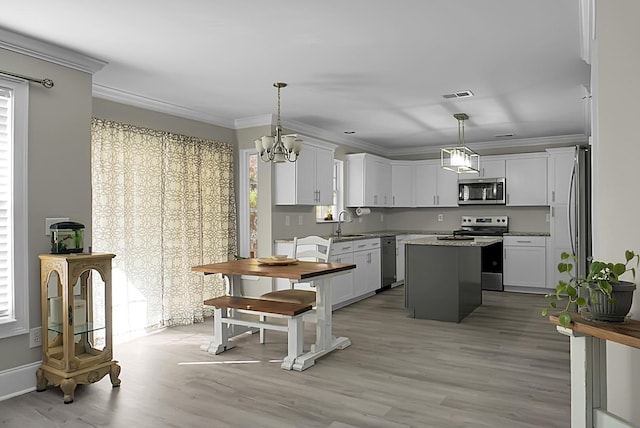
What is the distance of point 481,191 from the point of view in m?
7.65

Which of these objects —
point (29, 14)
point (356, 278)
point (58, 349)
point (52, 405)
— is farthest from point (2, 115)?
point (356, 278)

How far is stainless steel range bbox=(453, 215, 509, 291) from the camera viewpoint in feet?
23.7

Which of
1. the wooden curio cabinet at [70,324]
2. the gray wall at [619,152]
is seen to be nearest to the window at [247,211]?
Answer: the wooden curio cabinet at [70,324]

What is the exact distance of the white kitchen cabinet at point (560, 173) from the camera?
6.87 meters

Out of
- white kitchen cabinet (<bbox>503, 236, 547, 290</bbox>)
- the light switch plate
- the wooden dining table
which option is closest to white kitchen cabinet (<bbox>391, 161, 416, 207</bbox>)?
white kitchen cabinet (<bbox>503, 236, 547, 290</bbox>)

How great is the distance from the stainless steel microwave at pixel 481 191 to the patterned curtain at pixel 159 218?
414cm

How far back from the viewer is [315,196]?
6.11 meters

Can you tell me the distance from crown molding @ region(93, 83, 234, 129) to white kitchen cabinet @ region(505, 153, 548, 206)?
4550 millimetres

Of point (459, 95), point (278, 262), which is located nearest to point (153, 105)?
point (278, 262)

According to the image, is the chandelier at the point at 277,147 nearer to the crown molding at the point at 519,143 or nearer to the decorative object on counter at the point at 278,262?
the decorative object on counter at the point at 278,262

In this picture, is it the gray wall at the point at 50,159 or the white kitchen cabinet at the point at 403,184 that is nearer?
the gray wall at the point at 50,159

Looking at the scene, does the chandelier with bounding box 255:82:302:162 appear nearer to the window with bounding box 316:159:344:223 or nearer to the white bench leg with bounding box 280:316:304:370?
the white bench leg with bounding box 280:316:304:370

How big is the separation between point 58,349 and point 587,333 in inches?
131

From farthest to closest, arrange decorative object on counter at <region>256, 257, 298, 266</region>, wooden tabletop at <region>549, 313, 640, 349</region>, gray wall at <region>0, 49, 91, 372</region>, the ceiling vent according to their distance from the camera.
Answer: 1. the ceiling vent
2. decorative object on counter at <region>256, 257, 298, 266</region>
3. gray wall at <region>0, 49, 91, 372</region>
4. wooden tabletop at <region>549, 313, 640, 349</region>
